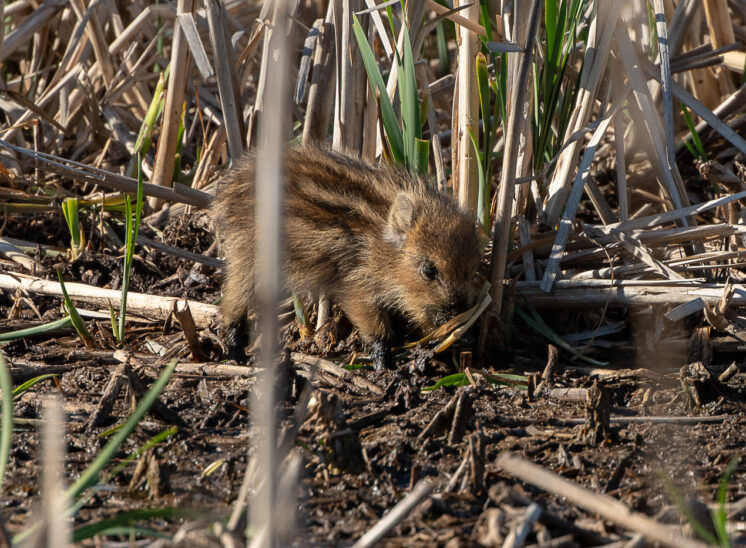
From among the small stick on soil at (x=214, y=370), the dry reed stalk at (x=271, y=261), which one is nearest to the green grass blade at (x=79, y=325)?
the small stick on soil at (x=214, y=370)

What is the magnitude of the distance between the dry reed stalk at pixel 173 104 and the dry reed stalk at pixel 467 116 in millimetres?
1717

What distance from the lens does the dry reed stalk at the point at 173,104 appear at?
536cm

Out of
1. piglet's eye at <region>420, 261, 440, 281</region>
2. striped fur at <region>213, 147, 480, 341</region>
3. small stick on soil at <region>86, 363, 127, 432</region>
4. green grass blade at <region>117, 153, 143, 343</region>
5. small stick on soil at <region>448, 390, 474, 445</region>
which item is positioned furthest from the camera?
piglet's eye at <region>420, 261, 440, 281</region>

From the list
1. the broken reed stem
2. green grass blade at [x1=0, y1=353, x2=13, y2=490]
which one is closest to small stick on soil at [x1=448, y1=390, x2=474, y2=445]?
the broken reed stem

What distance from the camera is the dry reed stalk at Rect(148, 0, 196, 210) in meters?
5.36

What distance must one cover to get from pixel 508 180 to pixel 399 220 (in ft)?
2.41

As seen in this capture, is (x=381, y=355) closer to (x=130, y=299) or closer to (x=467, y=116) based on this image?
(x=467, y=116)

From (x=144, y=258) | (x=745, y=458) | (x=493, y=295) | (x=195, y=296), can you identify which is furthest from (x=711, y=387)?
(x=144, y=258)

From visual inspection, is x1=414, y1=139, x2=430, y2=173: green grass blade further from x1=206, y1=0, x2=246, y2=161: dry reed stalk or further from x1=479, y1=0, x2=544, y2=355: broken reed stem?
x1=206, y1=0, x2=246, y2=161: dry reed stalk

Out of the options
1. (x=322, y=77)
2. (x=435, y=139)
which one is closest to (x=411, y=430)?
(x=435, y=139)

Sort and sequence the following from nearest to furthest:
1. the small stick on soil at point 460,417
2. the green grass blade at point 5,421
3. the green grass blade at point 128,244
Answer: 1. the green grass blade at point 5,421
2. the small stick on soil at point 460,417
3. the green grass blade at point 128,244

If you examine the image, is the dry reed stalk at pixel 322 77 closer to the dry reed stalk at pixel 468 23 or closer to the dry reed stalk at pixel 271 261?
the dry reed stalk at pixel 468 23

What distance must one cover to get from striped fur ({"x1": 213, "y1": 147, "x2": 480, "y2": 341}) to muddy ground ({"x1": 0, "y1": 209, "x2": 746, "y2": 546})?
0.92 feet

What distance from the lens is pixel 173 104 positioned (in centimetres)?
553
